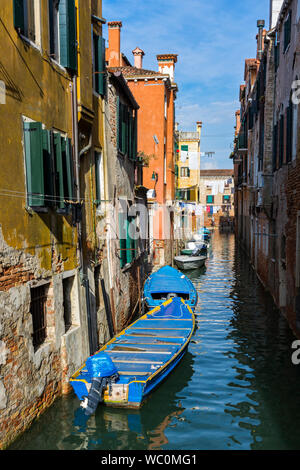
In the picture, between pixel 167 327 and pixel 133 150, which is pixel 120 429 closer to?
pixel 167 327

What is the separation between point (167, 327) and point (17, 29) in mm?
8349

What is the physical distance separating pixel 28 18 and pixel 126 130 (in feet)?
22.9

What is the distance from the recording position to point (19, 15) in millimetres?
6520

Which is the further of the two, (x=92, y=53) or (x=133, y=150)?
(x=133, y=150)

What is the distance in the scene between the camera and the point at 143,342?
10516 mm

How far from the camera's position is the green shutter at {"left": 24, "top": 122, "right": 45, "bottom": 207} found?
697cm

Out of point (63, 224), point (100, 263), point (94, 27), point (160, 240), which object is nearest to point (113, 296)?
point (100, 263)

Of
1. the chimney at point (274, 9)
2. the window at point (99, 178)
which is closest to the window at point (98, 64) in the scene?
the window at point (99, 178)

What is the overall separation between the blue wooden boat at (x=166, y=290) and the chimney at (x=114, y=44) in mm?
12217

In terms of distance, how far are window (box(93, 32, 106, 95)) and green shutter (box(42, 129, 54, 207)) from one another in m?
3.99

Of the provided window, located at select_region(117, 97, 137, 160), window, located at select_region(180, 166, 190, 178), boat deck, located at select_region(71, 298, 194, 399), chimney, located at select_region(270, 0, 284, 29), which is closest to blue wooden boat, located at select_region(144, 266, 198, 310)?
boat deck, located at select_region(71, 298, 194, 399)

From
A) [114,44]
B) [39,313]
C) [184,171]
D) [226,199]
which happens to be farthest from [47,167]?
[226,199]

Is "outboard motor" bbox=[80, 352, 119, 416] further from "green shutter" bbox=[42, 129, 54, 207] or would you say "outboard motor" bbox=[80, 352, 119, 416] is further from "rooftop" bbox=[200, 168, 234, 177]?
"rooftop" bbox=[200, 168, 234, 177]

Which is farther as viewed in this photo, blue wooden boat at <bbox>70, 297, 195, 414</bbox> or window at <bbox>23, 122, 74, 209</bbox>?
blue wooden boat at <bbox>70, 297, 195, 414</bbox>
